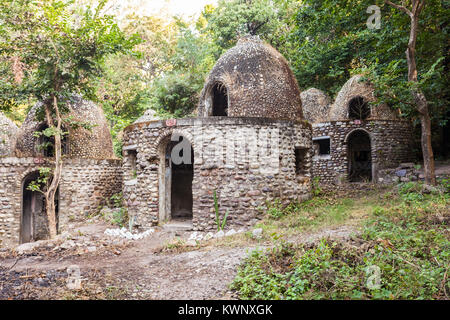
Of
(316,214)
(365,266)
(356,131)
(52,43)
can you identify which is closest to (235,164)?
(316,214)

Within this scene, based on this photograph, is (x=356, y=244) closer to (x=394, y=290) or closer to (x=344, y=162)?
(x=394, y=290)

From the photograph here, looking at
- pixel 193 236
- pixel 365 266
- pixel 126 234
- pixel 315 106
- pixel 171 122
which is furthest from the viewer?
pixel 315 106

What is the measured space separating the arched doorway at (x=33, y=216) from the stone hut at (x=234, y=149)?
5.31 m

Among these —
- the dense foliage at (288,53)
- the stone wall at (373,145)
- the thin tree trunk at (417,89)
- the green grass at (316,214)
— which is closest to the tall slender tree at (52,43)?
the dense foliage at (288,53)

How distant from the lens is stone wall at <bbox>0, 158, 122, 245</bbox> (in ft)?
38.7

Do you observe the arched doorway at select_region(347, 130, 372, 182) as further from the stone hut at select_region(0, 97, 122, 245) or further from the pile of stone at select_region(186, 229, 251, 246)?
the stone hut at select_region(0, 97, 122, 245)

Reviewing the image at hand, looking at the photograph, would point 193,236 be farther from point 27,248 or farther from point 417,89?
point 417,89

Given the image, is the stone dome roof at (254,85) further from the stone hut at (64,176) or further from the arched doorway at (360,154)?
the arched doorway at (360,154)

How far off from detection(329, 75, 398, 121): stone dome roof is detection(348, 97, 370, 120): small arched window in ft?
0.34

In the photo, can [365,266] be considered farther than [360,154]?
No

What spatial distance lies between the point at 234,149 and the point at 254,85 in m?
2.45

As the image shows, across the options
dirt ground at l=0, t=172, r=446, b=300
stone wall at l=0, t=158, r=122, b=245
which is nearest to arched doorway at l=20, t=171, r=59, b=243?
stone wall at l=0, t=158, r=122, b=245

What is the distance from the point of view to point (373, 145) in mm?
14000

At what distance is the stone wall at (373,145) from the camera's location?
13.9m
